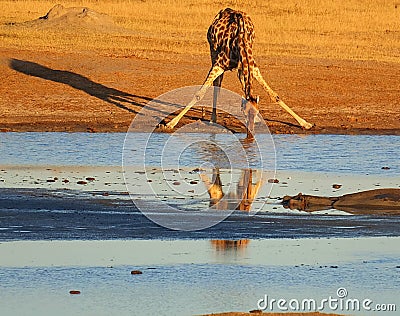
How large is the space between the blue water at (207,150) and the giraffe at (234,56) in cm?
85

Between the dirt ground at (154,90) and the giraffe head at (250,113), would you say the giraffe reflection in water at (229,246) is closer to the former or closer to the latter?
the giraffe head at (250,113)

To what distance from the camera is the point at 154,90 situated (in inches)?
896

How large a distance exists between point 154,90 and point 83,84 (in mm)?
1528

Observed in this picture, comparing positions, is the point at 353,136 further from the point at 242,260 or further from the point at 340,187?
the point at 242,260

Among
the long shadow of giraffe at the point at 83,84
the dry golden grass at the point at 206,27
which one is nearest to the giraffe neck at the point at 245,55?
the long shadow of giraffe at the point at 83,84

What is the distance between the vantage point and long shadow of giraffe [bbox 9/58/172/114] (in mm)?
21531

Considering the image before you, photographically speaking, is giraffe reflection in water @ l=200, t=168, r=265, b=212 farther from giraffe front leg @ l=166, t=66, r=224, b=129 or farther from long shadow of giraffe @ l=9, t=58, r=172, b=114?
long shadow of giraffe @ l=9, t=58, r=172, b=114

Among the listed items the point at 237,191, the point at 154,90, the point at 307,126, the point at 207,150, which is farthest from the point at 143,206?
the point at 154,90

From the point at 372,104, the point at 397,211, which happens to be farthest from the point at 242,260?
the point at 372,104

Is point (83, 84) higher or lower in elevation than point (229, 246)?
higher

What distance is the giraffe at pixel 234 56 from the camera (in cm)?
1812

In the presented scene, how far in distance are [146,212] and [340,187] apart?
2687 mm

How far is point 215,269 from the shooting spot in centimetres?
838

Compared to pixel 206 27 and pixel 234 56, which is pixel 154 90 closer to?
pixel 234 56
